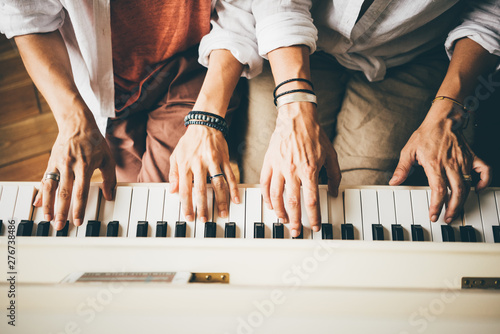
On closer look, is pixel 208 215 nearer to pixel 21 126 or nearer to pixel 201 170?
pixel 201 170

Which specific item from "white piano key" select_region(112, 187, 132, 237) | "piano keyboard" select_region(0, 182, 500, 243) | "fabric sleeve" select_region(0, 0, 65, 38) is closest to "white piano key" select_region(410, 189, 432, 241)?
"piano keyboard" select_region(0, 182, 500, 243)

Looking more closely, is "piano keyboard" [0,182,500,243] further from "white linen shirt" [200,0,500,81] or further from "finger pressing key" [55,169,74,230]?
"white linen shirt" [200,0,500,81]

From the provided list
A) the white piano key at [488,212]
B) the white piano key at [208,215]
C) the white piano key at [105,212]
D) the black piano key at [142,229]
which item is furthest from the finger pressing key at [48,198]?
the white piano key at [488,212]

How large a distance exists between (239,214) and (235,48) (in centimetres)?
50

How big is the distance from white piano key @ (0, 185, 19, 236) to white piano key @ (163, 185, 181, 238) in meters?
0.36

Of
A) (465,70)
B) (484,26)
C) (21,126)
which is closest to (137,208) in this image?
(465,70)

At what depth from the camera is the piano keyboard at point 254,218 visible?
69 cm

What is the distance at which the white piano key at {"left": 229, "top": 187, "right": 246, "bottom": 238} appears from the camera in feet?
2.26

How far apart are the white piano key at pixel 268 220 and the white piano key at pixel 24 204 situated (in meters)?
0.56

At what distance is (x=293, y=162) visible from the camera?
721 millimetres

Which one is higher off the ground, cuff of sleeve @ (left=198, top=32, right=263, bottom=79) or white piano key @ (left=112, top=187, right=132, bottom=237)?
cuff of sleeve @ (left=198, top=32, right=263, bottom=79)

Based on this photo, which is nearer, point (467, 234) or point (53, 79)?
point (467, 234)

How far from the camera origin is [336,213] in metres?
0.71

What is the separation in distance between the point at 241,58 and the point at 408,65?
0.63 meters
